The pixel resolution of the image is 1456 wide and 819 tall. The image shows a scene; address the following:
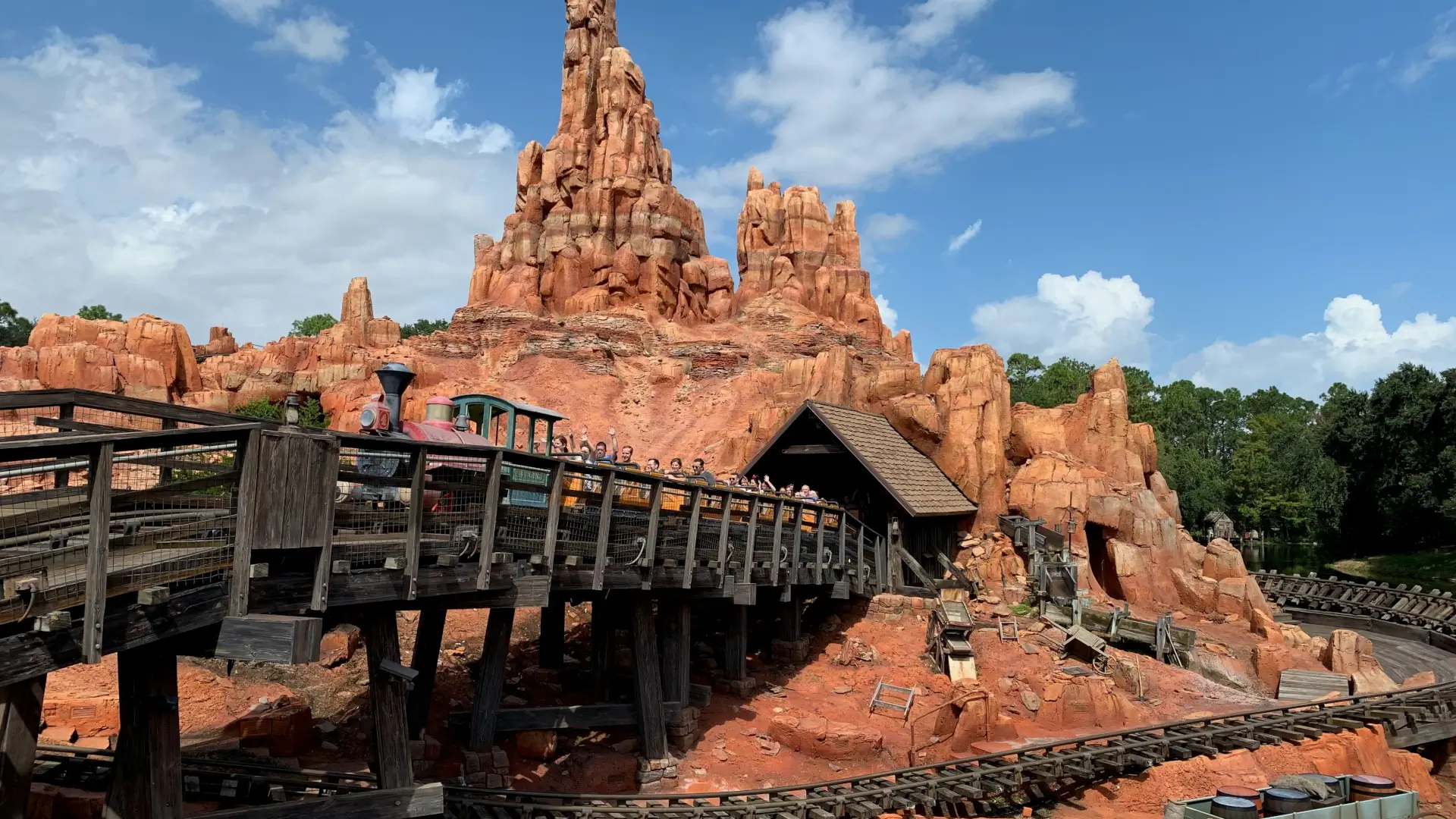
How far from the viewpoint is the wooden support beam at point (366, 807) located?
7.26 metres

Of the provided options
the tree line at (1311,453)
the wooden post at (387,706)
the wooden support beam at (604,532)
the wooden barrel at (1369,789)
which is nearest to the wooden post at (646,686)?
the wooden support beam at (604,532)

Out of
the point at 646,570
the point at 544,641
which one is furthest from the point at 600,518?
the point at 544,641

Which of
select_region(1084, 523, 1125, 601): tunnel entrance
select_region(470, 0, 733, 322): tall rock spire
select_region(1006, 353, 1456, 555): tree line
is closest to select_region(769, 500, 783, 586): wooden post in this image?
select_region(1084, 523, 1125, 601): tunnel entrance

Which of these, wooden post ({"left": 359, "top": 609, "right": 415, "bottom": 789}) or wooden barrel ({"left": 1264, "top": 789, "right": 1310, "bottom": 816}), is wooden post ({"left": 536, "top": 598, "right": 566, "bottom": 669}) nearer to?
wooden post ({"left": 359, "top": 609, "right": 415, "bottom": 789})

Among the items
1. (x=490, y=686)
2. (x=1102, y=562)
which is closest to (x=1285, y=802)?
(x=490, y=686)

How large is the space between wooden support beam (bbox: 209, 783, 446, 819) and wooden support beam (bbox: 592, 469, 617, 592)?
284cm

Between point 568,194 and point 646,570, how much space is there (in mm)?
61182

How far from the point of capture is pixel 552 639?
1642 centimetres

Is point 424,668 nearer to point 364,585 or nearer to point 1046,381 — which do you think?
point 364,585

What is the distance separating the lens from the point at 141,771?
21.0 ft

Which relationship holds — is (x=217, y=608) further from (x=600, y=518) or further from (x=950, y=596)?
(x=950, y=596)

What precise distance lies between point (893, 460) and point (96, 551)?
19.7 m

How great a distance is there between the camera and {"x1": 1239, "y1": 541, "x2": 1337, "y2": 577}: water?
1975 inches

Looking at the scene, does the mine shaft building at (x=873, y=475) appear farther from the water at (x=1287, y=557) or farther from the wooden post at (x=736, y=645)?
the water at (x=1287, y=557)
